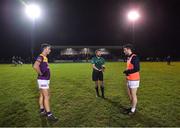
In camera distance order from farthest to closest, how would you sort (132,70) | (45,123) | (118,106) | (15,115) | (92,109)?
1. (118,106)
2. (92,109)
3. (15,115)
4. (132,70)
5. (45,123)

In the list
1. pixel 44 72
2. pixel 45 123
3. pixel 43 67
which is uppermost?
pixel 43 67

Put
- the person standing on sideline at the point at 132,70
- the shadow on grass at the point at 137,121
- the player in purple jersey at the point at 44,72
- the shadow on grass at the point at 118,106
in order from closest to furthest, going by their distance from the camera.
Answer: the shadow on grass at the point at 137,121, the player in purple jersey at the point at 44,72, the person standing on sideline at the point at 132,70, the shadow on grass at the point at 118,106

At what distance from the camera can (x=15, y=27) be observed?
69125 mm

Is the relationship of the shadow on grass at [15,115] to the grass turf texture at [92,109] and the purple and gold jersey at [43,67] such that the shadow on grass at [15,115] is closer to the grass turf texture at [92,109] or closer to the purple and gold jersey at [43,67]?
the grass turf texture at [92,109]

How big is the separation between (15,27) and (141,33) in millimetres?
40773

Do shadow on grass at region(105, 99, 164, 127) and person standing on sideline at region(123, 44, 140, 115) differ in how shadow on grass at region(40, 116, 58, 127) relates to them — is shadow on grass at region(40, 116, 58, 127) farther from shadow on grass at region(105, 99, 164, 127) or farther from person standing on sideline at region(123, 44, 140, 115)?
person standing on sideline at region(123, 44, 140, 115)

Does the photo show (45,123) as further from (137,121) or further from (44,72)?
(137,121)

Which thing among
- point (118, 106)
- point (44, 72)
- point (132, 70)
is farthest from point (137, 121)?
point (44, 72)

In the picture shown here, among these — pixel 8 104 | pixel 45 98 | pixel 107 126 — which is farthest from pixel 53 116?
pixel 8 104

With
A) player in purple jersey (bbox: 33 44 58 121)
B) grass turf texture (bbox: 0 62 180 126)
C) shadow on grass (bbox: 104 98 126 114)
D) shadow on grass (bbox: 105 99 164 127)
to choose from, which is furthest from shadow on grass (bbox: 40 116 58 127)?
shadow on grass (bbox: 104 98 126 114)

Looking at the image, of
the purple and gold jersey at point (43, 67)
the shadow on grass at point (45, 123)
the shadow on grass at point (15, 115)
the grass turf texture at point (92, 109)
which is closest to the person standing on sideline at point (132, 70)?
the grass turf texture at point (92, 109)

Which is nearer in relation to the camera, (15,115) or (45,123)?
(45,123)

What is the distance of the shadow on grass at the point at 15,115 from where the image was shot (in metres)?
6.80

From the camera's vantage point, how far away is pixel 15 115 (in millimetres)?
7625
